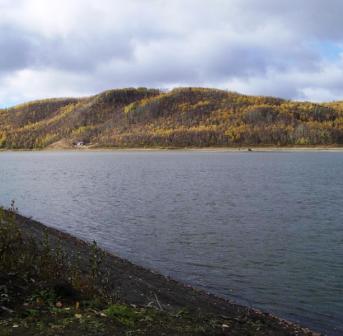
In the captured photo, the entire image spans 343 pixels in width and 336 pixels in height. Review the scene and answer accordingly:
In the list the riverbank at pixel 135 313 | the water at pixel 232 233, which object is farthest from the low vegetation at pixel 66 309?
the water at pixel 232 233

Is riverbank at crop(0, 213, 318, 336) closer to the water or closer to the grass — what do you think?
the grass

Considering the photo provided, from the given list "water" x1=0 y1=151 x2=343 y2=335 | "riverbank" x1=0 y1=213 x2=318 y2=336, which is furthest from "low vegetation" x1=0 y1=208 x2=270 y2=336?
"water" x1=0 y1=151 x2=343 y2=335

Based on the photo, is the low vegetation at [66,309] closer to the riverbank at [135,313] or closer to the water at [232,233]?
the riverbank at [135,313]

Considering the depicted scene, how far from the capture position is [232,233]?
26.1 metres

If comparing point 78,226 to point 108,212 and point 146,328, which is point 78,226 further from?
point 146,328

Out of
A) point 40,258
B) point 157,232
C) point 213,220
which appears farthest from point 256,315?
point 213,220

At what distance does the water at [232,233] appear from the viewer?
16.4 m

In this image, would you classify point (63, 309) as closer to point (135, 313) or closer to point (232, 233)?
point (135, 313)

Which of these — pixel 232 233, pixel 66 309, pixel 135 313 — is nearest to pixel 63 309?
pixel 66 309

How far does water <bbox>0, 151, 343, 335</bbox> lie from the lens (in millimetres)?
16391

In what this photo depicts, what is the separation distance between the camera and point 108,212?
35.7 meters

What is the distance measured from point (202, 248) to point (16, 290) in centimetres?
1318

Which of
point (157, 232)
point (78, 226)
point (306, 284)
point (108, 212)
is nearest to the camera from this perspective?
point (306, 284)

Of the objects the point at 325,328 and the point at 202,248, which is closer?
the point at 325,328
